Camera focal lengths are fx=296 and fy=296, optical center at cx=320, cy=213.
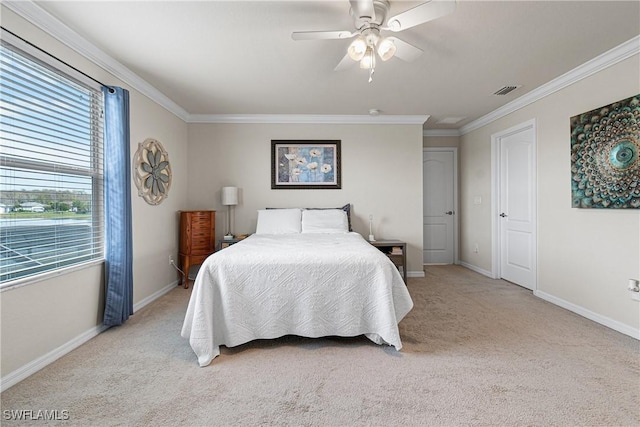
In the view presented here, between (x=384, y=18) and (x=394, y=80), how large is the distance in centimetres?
124

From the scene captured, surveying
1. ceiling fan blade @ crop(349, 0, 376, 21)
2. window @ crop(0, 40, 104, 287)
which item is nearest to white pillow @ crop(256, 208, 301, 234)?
window @ crop(0, 40, 104, 287)

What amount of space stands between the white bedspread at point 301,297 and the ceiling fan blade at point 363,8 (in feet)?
5.40

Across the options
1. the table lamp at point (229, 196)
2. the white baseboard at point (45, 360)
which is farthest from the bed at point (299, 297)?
the table lamp at point (229, 196)

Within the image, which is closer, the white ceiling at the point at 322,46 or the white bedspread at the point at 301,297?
the white ceiling at the point at 322,46

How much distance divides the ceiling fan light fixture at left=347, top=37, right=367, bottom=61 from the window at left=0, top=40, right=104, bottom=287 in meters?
2.12

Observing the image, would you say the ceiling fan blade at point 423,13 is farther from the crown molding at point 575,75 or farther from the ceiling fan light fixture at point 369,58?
the crown molding at point 575,75

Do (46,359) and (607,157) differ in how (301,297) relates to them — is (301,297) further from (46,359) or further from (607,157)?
(607,157)

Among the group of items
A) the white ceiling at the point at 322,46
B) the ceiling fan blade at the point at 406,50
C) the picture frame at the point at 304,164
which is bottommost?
the picture frame at the point at 304,164

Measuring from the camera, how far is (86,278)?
2.40 m

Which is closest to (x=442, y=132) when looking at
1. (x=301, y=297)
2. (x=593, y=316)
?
(x=593, y=316)

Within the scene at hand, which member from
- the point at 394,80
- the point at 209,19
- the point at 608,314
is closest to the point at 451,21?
the point at 394,80

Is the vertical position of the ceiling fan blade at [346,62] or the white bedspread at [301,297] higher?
the ceiling fan blade at [346,62]

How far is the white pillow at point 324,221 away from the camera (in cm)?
396

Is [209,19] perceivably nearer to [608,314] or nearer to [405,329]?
[405,329]
